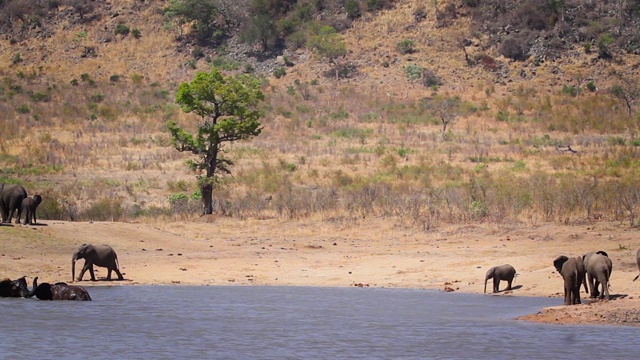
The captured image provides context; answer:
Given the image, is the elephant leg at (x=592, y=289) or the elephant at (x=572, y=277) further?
the elephant leg at (x=592, y=289)

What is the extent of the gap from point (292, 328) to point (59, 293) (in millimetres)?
4788

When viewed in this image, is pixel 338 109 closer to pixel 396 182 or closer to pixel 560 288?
pixel 396 182

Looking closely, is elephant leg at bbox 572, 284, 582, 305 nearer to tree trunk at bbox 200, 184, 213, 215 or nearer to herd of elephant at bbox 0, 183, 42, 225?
herd of elephant at bbox 0, 183, 42, 225

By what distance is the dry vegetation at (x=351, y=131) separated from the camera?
92.2 ft

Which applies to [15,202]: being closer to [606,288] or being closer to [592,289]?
[592,289]

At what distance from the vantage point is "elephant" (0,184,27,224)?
22.1m

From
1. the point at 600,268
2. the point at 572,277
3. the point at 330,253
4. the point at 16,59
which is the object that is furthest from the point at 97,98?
the point at 600,268

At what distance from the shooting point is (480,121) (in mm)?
52625

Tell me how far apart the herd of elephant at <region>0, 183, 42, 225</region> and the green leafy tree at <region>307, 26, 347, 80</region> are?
43.2 meters

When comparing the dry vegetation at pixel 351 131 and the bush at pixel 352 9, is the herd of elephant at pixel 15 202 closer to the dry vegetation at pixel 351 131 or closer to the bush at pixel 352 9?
the dry vegetation at pixel 351 131

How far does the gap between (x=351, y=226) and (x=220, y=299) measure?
9.05 metres

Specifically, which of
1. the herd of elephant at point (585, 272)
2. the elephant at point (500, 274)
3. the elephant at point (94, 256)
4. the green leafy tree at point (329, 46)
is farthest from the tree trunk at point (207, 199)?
the green leafy tree at point (329, 46)

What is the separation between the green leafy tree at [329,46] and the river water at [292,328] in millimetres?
48026

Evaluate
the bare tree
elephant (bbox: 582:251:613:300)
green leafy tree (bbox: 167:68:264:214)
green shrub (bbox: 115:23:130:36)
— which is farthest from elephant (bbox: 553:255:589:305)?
green shrub (bbox: 115:23:130:36)
